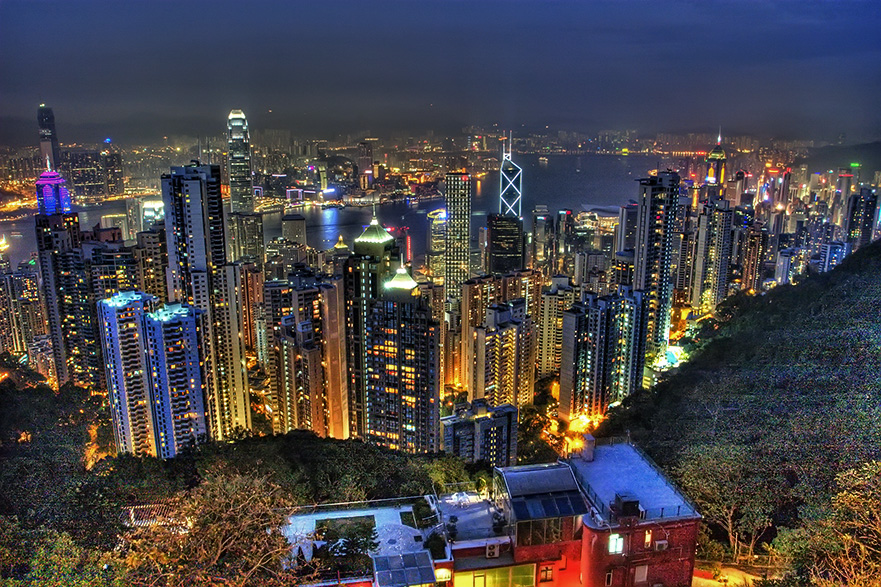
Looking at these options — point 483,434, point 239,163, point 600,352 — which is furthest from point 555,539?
point 239,163

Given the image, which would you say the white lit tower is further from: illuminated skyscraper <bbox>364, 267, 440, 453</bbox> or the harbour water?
the harbour water

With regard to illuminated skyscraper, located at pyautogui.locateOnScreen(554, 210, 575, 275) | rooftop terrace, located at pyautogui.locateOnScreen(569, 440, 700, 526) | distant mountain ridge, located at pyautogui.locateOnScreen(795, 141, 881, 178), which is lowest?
illuminated skyscraper, located at pyautogui.locateOnScreen(554, 210, 575, 275)

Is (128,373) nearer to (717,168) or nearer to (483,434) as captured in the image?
(483,434)

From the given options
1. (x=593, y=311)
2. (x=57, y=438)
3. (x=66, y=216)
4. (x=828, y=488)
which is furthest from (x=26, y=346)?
(x=828, y=488)

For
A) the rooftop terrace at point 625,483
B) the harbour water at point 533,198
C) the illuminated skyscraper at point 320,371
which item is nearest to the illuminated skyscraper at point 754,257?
the harbour water at point 533,198

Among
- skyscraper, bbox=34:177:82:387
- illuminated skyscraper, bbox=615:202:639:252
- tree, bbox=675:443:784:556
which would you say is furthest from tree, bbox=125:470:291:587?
illuminated skyscraper, bbox=615:202:639:252

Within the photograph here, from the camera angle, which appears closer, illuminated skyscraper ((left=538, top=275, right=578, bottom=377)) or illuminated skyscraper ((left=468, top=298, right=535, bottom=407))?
illuminated skyscraper ((left=468, top=298, right=535, bottom=407))

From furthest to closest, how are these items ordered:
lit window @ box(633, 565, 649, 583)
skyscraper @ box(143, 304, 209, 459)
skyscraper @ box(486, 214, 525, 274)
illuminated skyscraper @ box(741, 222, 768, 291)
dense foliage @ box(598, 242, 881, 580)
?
skyscraper @ box(486, 214, 525, 274)
illuminated skyscraper @ box(741, 222, 768, 291)
skyscraper @ box(143, 304, 209, 459)
dense foliage @ box(598, 242, 881, 580)
lit window @ box(633, 565, 649, 583)
